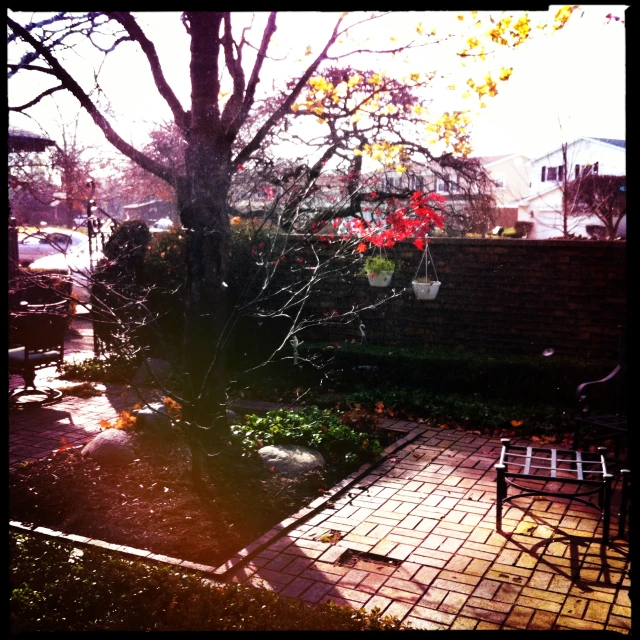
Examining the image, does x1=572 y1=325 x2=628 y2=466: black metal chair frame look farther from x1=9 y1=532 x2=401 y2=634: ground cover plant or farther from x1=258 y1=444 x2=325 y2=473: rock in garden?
x1=9 y1=532 x2=401 y2=634: ground cover plant

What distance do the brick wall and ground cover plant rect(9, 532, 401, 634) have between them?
5.92m

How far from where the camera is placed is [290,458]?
5.65m

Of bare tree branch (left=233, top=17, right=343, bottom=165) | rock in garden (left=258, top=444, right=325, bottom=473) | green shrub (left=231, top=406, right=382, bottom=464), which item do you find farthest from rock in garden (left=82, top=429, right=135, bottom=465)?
bare tree branch (left=233, top=17, right=343, bottom=165)

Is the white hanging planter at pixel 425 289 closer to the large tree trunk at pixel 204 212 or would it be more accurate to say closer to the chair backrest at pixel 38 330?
the large tree trunk at pixel 204 212

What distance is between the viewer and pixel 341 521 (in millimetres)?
4707

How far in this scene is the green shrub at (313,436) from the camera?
6.04m

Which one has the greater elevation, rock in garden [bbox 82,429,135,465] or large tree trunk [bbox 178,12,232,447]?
large tree trunk [bbox 178,12,232,447]

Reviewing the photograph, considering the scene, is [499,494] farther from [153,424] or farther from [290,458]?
[153,424]

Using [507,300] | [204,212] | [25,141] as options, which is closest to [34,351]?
[25,141]

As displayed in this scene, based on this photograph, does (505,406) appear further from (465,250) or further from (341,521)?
(341,521)

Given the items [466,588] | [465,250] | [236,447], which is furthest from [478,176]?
[466,588]

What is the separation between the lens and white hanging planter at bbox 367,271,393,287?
9.24 metres

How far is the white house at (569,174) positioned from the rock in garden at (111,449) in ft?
59.9

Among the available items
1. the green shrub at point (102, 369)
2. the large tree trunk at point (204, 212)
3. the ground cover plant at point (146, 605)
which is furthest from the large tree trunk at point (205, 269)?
the green shrub at point (102, 369)
